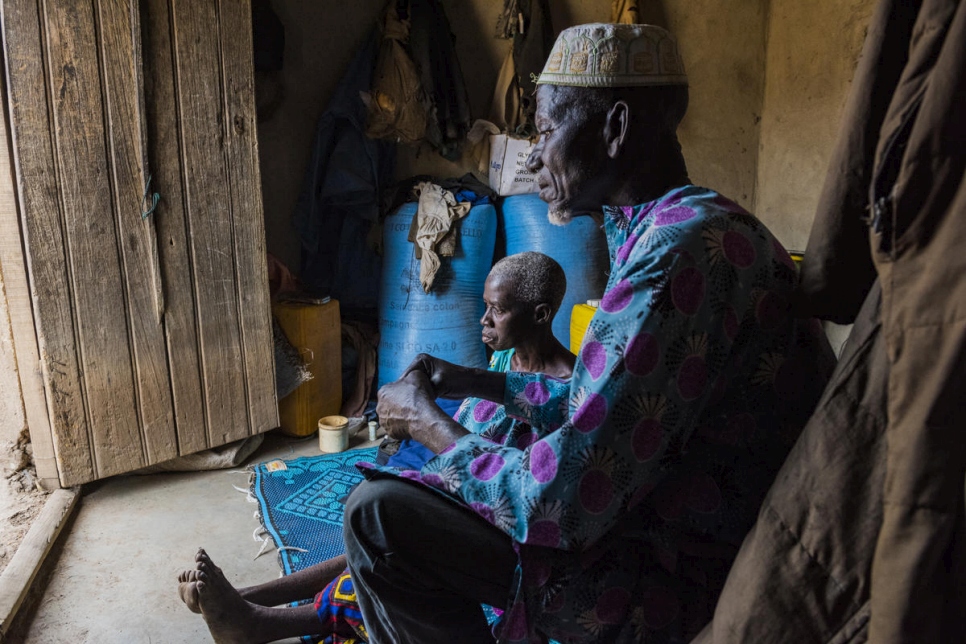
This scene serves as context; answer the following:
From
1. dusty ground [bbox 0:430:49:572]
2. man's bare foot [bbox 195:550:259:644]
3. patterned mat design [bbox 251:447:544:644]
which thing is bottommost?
patterned mat design [bbox 251:447:544:644]

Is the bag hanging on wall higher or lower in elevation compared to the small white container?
higher

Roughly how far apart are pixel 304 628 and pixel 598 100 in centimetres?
155

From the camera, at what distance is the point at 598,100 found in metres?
1.49

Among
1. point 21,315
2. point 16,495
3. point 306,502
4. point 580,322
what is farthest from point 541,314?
point 16,495

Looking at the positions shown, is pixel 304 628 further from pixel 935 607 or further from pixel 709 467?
pixel 935 607

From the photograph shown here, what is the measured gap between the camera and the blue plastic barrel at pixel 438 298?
13.4 ft

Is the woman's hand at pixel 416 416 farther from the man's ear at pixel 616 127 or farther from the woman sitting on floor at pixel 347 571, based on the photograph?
the man's ear at pixel 616 127

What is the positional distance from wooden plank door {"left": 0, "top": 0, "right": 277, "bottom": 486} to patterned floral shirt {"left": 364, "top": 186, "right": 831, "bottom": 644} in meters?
2.18

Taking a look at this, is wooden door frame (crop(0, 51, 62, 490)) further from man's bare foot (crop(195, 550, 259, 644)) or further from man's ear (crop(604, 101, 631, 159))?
man's ear (crop(604, 101, 631, 159))

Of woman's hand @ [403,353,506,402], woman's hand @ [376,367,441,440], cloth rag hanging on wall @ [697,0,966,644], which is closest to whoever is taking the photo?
cloth rag hanging on wall @ [697,0,966,644]

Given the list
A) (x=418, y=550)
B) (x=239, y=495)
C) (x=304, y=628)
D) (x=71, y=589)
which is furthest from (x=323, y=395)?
(x=418, y=550)

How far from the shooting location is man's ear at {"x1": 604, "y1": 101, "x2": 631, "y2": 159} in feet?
4.84

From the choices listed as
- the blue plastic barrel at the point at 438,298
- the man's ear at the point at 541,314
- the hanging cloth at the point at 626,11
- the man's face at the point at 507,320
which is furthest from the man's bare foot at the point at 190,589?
the hanging cloth at the point at 626,11

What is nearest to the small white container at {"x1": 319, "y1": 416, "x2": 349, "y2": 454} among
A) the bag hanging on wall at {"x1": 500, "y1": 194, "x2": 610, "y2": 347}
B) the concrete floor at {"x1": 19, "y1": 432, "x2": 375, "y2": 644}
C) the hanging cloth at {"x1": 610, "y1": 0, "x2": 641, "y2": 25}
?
the concrete floor at {"x1": 19, "y1": 432, "x2": 375, "y2": 644}
